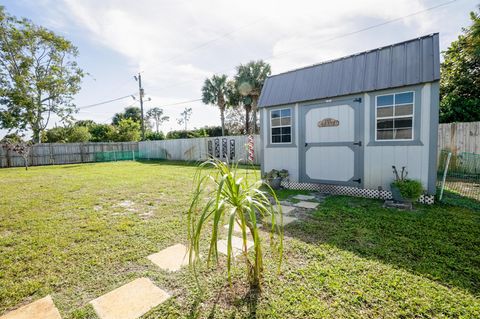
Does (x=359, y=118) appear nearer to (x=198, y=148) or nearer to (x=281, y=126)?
(x=281, y=126)

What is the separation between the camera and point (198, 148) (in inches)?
562

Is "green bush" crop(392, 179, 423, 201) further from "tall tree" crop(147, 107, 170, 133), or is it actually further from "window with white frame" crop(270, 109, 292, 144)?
"tall tree" crop(147, 107, 170, 133)

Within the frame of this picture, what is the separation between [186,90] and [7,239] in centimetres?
1636

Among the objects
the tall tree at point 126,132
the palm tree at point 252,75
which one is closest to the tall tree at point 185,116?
the tall tree at point 126,132

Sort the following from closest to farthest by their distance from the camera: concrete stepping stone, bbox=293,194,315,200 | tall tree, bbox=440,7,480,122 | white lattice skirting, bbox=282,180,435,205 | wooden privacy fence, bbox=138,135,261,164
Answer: white lattice skirting, bbox=282,180,435,205
concrete stepping stone, bbox=293,194,315,200
tall tree, bbox=440,7,480,122
wooden privacy fence, bbox=138,135,261,164

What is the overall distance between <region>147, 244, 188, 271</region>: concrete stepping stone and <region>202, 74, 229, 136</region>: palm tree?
15.3m

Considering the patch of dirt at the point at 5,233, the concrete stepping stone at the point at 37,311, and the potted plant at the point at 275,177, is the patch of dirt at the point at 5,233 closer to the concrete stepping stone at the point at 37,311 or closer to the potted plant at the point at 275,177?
the concrete stepping stone at the point at 37,311

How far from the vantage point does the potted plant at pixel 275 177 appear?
17.6ft

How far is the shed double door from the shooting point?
14.8ft

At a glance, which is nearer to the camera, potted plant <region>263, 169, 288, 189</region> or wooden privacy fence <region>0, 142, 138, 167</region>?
potted plant <region>263, 169, 288, 189</region>

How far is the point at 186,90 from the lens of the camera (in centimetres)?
1761

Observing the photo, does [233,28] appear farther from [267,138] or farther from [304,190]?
[304,190]

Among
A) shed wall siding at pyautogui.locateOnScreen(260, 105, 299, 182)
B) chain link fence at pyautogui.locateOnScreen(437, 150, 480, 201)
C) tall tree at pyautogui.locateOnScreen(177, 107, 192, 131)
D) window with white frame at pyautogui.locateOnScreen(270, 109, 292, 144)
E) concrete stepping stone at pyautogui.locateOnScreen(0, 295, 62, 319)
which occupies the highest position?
tall tree at pyautogui.locateOnScreen(177, 107, 192, 131)

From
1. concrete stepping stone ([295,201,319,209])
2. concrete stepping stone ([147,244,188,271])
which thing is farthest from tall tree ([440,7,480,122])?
concrete stepping stone ([147,244,188,271])
